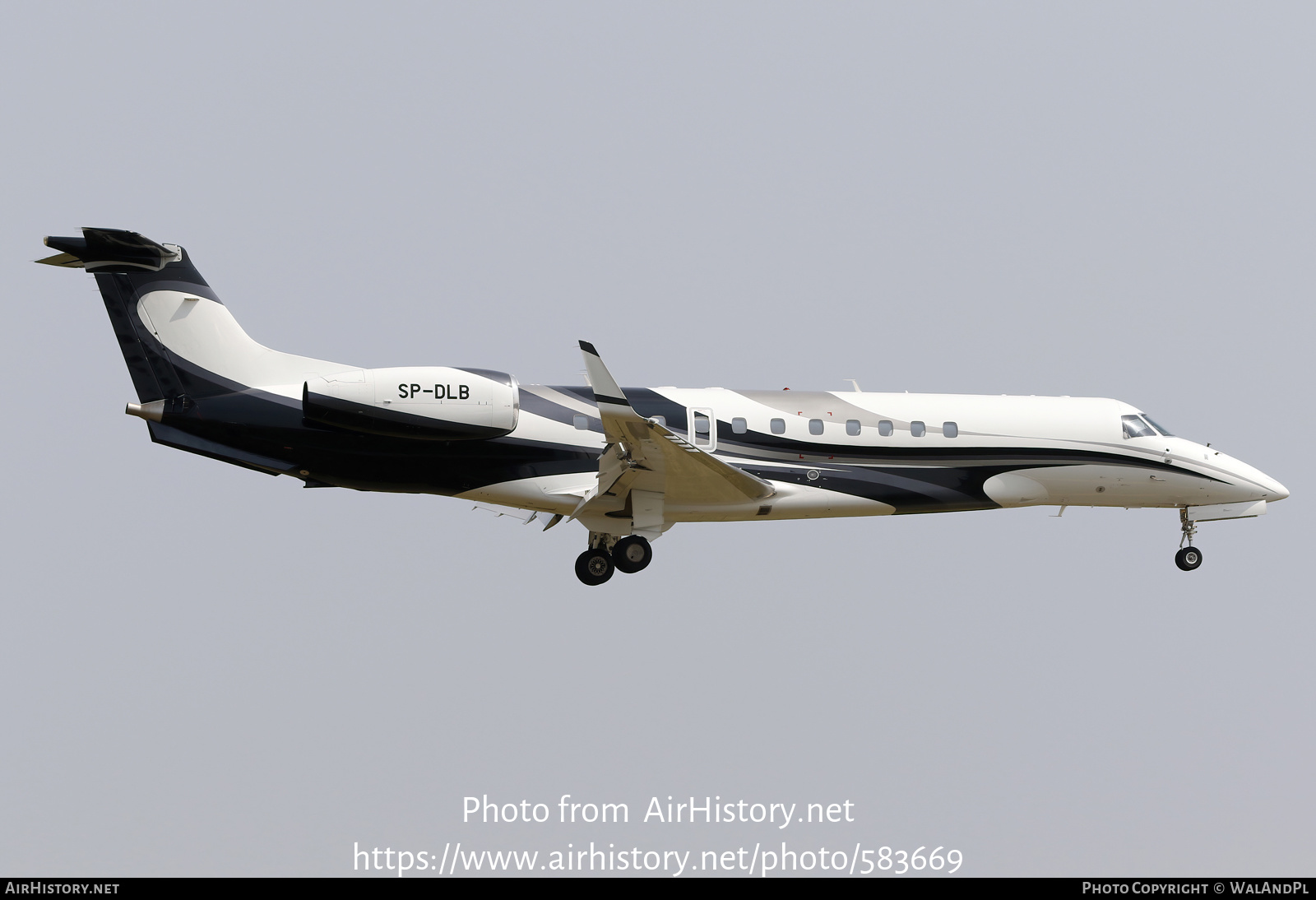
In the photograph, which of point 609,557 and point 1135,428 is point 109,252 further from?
point 1135,428

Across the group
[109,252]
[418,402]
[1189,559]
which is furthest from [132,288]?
[1189,559]

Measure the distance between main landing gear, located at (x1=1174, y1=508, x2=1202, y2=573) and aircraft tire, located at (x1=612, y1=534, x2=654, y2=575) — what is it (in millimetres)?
8897

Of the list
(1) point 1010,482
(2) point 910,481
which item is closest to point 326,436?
(2) point 910,481

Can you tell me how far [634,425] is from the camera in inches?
653

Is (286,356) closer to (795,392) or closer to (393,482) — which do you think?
(393,482)

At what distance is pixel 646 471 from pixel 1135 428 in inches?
330

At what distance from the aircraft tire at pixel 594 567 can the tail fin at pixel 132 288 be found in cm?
587

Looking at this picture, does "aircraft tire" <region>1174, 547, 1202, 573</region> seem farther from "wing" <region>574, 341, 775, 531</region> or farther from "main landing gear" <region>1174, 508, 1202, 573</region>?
"wing" <region>574, 341, 775, 531</region>

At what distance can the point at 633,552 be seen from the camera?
61.7 ft

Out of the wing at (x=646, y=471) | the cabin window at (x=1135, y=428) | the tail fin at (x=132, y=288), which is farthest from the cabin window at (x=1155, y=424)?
the tail fin at (x=132, y=288)

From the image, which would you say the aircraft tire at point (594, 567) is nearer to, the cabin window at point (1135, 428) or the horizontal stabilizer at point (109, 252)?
the horizontal stabilizer at point (109, 252)

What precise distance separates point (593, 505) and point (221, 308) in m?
5.74

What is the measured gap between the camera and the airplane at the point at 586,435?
17.4m

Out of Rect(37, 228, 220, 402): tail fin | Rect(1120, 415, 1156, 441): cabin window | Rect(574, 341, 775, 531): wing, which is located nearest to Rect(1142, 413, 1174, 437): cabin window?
Rect(1120, 415, 1156, 441): cabin window
